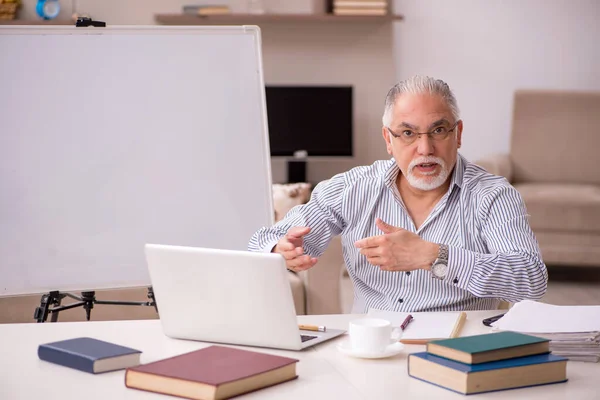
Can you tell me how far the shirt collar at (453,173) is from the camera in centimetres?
191

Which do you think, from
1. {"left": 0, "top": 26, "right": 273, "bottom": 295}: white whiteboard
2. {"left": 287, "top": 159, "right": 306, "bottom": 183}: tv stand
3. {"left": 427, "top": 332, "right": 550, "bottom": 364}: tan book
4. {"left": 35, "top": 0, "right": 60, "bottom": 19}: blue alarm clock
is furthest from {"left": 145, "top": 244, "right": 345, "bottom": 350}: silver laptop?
{"left": 35, "top": 0, "right": 60, "bottom": 19}: blue alarm clock

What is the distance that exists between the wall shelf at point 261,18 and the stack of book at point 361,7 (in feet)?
0.10

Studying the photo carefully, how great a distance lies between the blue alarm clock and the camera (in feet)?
18.6

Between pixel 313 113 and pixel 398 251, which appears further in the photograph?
pixel 313 113

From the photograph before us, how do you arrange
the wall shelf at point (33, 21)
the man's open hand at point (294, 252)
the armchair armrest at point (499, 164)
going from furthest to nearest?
the wall shelf at point (33, 21) → the armchair armrest at point (499, 164) → the man's open hand at point (294, 252)

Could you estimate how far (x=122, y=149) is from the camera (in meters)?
2.30

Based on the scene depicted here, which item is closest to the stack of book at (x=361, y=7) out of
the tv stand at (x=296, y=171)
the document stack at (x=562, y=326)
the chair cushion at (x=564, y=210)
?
the tv stand at (x=296, y=171)

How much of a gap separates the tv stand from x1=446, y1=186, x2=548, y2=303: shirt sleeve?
388cm

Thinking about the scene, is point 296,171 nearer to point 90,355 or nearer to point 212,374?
point 90,355

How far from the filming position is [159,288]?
4.56 ft

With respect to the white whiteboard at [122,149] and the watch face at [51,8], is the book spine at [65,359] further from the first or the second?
the watch face at [51,8]

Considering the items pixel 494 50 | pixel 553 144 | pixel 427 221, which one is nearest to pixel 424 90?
pixel 427 221

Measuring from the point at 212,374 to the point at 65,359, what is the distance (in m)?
0.29

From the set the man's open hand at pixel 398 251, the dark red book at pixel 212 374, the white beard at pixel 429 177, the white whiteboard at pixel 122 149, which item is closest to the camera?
the dark red book at pixel 212 374
